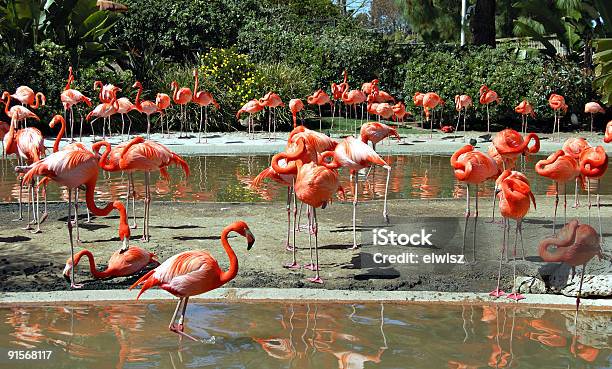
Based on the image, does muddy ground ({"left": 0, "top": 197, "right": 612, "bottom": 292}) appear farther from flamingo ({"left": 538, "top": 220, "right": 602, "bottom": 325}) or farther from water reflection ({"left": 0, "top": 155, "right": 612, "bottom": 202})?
water reflection ({"left": 0, "top": 155, "right": 612, "bottom": 202})

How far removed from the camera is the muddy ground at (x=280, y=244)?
6008mm

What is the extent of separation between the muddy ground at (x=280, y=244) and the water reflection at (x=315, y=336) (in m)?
0.49

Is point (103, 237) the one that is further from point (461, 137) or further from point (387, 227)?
point (461, 137)

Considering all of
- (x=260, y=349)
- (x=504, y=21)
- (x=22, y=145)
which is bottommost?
(x=260, y=349)

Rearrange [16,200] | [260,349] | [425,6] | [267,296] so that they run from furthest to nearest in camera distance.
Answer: [425,6]
[16,200]
[267,296]
[260,349]

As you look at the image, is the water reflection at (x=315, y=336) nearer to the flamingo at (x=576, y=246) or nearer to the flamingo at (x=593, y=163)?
the flamingo at (x=576, y=246)

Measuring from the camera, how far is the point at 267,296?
5.57 m

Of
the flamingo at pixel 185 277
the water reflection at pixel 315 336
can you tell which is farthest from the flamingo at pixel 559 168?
the flamingo at pixel 185 277

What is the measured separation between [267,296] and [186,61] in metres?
17.9

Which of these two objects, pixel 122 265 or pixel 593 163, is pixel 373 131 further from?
pixel 122 265

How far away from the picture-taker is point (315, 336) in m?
4.96

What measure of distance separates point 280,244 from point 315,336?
232cm

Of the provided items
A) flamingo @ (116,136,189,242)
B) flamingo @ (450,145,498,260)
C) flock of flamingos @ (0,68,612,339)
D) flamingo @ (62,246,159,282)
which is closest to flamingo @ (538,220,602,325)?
flock of flamingos @ (0,68,612,339)

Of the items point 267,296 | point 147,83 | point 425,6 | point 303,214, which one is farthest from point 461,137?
point 425,6
